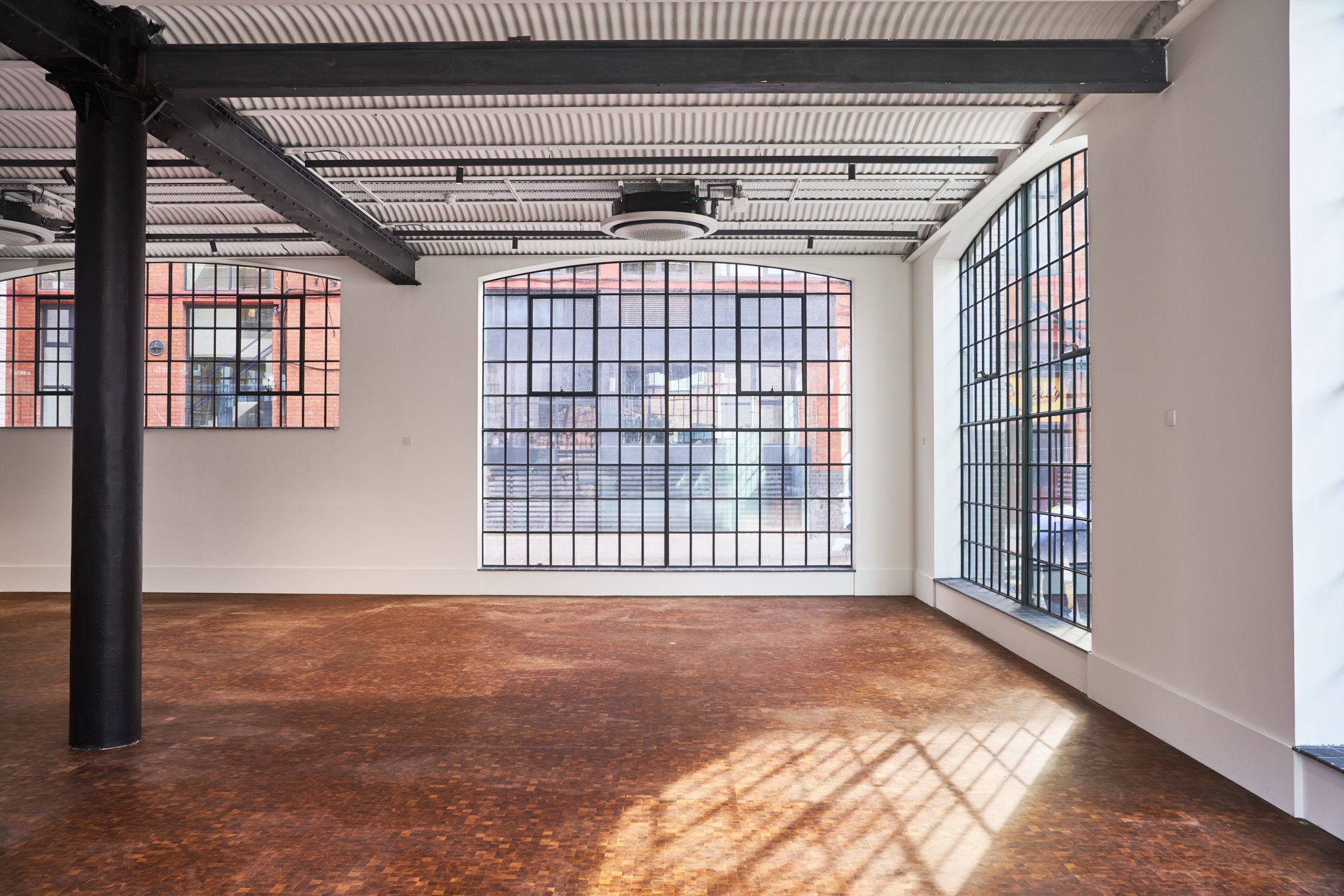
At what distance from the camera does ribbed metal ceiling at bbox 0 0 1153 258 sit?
546cm

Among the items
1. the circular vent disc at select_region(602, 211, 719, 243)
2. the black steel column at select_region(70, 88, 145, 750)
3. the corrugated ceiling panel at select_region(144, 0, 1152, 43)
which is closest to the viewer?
the black steel column at select_region(70, 88, 145, 750)

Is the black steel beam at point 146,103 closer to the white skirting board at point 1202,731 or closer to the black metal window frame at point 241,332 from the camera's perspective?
the black metal window frame at point 241,332

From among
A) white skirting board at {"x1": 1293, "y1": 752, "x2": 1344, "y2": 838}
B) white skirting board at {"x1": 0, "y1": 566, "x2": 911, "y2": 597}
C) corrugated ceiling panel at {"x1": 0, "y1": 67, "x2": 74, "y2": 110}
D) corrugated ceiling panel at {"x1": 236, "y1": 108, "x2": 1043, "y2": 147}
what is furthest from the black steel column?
white skirting board at {"x1": 1293, "y1": 752, "x2": 1344, "y2": 838}

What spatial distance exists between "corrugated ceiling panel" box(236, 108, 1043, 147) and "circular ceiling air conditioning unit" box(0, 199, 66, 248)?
325 cm

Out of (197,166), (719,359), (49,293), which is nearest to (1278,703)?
(719,359)

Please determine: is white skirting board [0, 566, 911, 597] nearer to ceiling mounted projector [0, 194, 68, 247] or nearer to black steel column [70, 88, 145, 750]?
ceiling mounted projector [0, 194, 68, 247]

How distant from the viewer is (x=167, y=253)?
11.1 m

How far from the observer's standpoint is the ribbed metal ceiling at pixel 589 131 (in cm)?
546

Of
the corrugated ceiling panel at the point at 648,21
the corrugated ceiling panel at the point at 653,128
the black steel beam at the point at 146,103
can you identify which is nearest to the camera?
the black steel beam at the point at 146,103

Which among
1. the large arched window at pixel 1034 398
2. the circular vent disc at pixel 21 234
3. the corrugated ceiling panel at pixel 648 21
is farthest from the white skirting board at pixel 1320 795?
the circular vent disc at pixel 21 234

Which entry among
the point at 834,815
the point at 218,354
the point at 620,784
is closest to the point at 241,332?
the point at 218,354

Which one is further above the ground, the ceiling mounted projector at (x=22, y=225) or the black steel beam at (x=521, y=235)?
the black steel beam at (x=521, y=235)

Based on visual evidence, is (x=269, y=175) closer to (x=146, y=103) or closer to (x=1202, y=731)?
(x=146, y=103)

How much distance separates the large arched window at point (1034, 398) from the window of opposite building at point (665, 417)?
232cm
